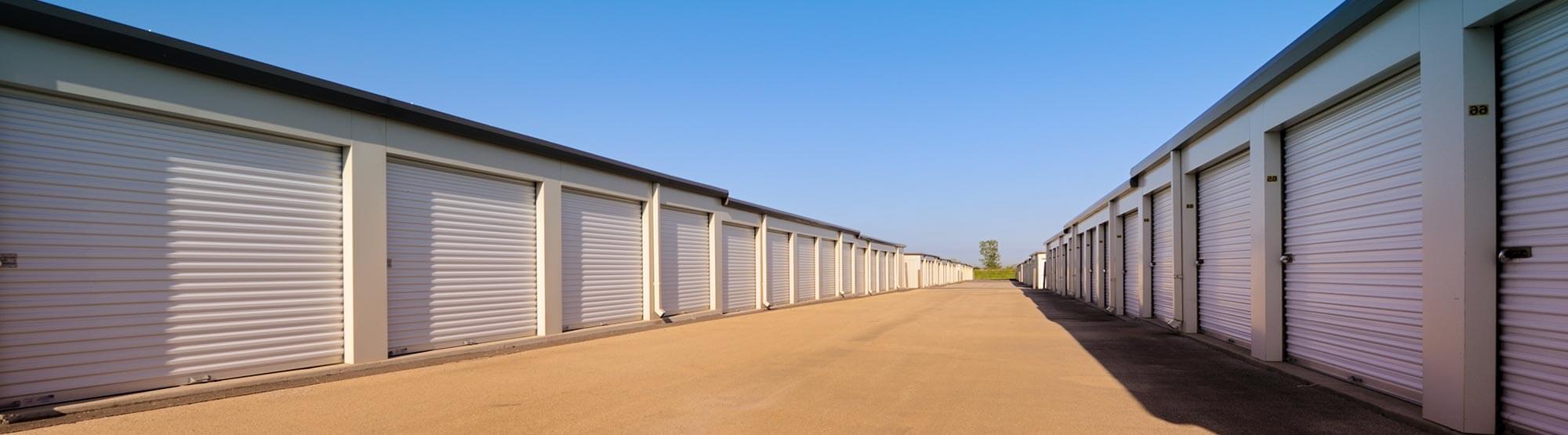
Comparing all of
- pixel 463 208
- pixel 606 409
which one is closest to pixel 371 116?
pixel 463 208

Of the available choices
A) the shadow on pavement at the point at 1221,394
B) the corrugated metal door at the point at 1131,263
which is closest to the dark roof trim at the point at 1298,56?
the shadow on pavement at the point at 1221,394

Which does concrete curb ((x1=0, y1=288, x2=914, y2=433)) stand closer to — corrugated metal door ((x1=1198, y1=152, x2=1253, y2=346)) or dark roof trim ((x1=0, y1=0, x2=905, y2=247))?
dark roof trim ((x1=0, y1=0, x2=905, y2=247))

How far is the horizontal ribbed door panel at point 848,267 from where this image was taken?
33469 millimetres

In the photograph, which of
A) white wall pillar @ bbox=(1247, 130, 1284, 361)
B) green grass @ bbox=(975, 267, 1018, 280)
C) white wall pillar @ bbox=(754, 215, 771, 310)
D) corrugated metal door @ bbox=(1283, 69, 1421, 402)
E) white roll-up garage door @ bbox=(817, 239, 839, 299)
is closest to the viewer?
corrugated metal door @ bbox=(1283, 69, 1421, 402)

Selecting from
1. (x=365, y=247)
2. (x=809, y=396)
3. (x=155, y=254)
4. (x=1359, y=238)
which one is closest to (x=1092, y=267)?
(x=1359, y=238)

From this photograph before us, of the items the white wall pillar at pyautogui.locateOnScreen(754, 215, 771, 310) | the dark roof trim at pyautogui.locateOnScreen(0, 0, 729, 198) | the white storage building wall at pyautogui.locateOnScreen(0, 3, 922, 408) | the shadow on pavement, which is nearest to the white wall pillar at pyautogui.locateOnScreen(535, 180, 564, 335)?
the white storage building wall at pyautogui.locateOnScreen(0, 3, 922, 408)

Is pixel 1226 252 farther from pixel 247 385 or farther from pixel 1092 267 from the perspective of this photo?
pixel 1092 267

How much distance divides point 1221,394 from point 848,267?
2804cm

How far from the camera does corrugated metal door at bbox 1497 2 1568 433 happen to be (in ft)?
14.7

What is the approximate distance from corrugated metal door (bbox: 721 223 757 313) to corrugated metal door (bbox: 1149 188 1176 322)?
36.7ft

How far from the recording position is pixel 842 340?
37.0 feet

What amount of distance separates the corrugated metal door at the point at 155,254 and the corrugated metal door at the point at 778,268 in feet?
51.4

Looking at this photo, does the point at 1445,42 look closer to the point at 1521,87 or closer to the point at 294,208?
the point at 1521,87

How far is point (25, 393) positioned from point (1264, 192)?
1343cm
